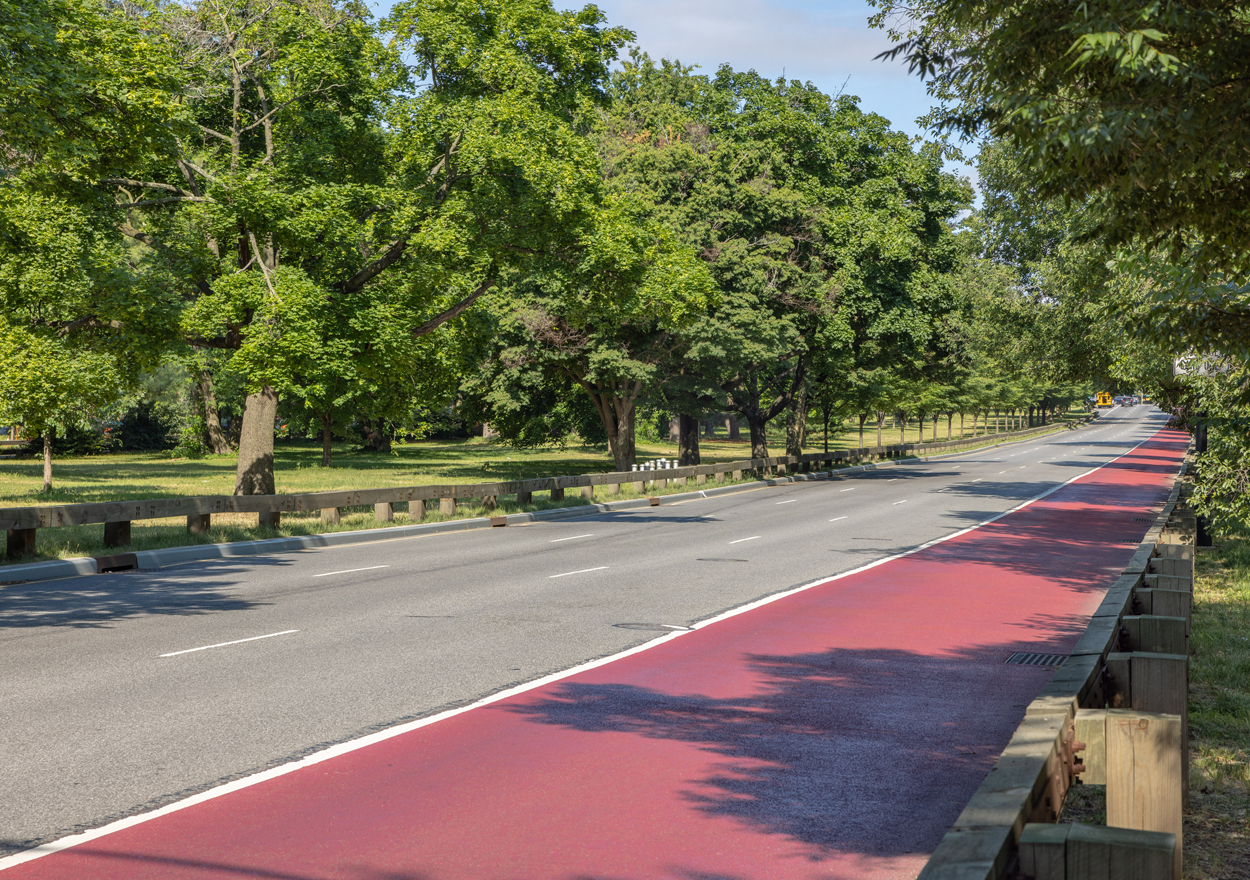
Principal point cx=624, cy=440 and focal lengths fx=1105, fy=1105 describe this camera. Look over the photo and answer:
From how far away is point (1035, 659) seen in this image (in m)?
10.1

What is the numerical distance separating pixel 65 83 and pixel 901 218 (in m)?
36.8

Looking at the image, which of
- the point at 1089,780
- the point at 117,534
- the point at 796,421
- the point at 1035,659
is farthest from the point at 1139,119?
the point at 796,421

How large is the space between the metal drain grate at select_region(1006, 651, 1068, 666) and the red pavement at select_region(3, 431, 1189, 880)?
22 cm

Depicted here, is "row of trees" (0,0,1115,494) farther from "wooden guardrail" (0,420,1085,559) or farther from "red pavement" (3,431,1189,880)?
"red pavement" (3,431,1189,880)

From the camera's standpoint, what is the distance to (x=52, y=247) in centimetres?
2067

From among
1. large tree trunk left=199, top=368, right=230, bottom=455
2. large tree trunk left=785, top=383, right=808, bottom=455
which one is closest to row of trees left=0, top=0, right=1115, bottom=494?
large tree trunk left=785, top=383, right=808, bottom=455

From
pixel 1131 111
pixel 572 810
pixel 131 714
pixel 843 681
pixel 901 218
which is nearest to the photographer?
pixel 1131 111

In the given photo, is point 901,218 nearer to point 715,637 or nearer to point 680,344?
point 680,344

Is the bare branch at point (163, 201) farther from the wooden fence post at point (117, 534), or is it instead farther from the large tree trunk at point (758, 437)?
the large tree trunk at point (758, 437)

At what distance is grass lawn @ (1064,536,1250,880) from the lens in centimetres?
Result: 527

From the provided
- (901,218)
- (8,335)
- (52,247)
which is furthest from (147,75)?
(901,218)

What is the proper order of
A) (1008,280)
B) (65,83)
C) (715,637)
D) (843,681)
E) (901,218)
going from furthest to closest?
(901,218) < (1008,280) < (65,83) < (715,637) < (843,681)

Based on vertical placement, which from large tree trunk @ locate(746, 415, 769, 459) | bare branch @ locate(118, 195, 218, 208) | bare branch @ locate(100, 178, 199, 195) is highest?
bare branch @ locate(100, 178, 199, 195)

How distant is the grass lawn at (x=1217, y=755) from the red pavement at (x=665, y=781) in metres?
1.11
